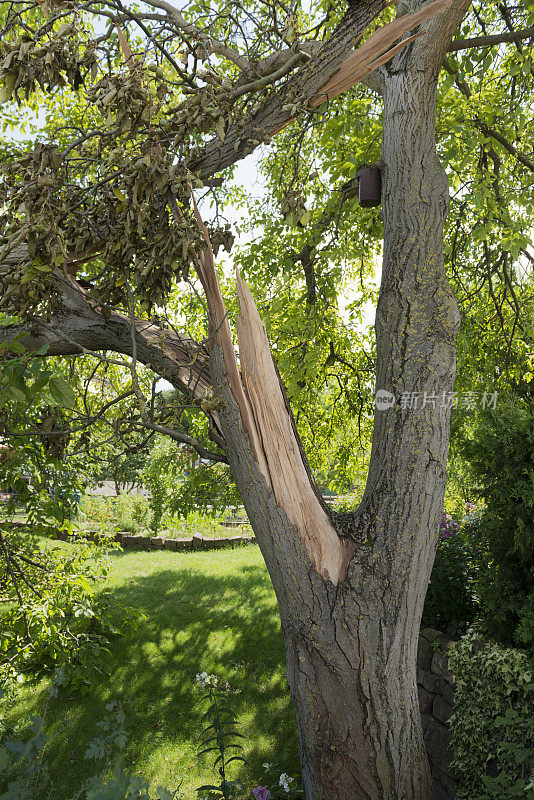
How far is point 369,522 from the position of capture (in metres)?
2.88

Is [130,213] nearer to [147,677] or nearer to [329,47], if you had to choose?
[329,47]

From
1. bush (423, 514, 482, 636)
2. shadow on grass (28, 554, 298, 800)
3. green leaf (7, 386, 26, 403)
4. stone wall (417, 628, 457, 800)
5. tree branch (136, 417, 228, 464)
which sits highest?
green leaf (7, 386, 26, 403)

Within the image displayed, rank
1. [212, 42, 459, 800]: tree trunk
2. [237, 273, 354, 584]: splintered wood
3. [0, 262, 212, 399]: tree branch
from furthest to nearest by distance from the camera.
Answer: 1. [0, 262, 212, 399]: tree branch
2. [237, 273, 354, 584]: splintered wood
3. [212, 42, 459, 800]: tree trunk

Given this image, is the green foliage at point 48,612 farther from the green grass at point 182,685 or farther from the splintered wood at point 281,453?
the splintered wood at point 281,453

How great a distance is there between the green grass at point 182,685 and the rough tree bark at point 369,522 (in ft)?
3.30

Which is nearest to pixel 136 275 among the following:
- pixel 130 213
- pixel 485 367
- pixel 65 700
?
pixel 130 213

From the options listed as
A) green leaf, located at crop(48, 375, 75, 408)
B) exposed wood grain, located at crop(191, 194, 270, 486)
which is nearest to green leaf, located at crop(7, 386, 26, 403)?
green leaf, located at crop(48, 375, 75, 408)

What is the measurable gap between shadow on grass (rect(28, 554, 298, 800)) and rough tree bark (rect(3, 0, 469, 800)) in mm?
1729

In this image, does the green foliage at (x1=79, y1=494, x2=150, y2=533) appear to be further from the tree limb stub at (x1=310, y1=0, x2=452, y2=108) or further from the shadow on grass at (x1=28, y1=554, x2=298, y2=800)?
the tree limb stub at (x1=310, y1=0, x2=452, y2=108)

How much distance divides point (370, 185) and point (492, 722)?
3.20 metres

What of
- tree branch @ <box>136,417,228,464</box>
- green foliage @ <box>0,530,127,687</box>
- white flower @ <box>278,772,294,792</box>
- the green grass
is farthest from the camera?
green foliage @ <box>0,530,127,687</box>

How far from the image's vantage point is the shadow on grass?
4.16 meters

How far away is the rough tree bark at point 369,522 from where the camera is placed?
2.69m

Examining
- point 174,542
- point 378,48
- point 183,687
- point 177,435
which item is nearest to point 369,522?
point 177,435
